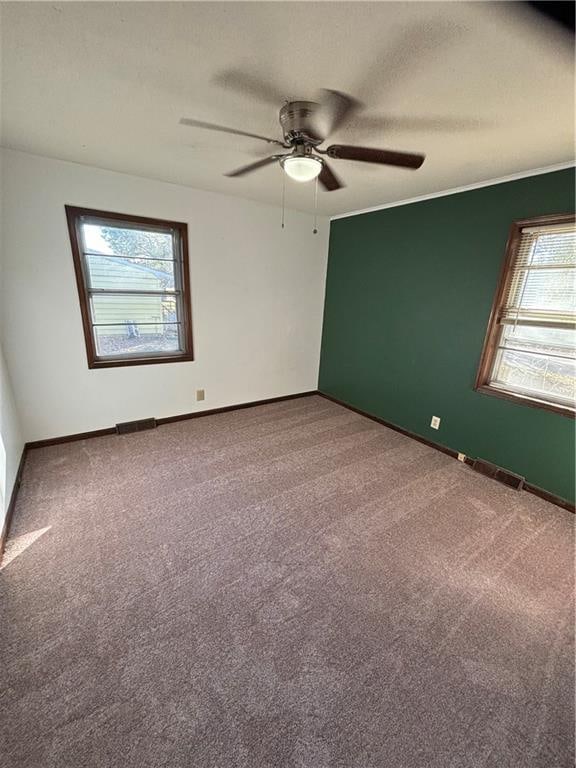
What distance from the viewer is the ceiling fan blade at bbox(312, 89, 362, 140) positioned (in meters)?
1.38

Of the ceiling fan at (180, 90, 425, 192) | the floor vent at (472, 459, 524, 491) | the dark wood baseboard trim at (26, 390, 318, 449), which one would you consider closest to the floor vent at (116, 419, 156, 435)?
the dark wood baseboard trim at (26, 390, 318, 449)

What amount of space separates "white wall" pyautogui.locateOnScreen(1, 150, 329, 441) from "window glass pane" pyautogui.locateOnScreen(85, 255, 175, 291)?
0.20 m

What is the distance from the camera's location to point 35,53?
47.6 inches

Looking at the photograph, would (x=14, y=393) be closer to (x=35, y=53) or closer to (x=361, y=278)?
(x=35, y=53)

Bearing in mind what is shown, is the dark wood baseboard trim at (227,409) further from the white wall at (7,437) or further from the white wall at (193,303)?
the white wall at (7,437)

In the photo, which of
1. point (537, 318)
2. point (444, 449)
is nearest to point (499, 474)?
point (444, 449)

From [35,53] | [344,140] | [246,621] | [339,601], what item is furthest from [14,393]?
[344,140]

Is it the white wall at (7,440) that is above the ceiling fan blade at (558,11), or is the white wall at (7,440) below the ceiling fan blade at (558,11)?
below

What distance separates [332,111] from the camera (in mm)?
1490

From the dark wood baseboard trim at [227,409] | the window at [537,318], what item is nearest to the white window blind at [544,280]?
the window at [537,318]

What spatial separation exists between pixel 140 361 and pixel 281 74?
8.18 feet

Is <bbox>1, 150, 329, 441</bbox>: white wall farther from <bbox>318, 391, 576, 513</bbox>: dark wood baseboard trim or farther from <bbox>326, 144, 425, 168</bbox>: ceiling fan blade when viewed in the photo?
<bbox>326, 144, 425, 168</bbox>: ceiling fan blade

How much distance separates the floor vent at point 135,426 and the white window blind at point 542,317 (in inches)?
130

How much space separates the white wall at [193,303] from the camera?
92.8 inches
